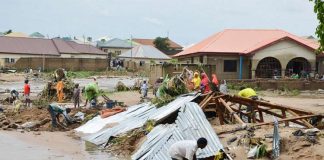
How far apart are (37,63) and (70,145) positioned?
49960 mm

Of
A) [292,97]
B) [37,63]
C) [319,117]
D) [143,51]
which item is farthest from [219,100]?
[143,51]

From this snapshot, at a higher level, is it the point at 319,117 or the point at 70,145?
the point at 319,117

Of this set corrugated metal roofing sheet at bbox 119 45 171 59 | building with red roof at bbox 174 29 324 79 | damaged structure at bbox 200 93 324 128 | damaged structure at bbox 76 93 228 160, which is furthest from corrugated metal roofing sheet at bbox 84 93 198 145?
corrugated metal roofing sheet at bbox 119 45 171 59

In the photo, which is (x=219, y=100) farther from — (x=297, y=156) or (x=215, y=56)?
(x=215, y=56)

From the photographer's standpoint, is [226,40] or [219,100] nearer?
[219,100]

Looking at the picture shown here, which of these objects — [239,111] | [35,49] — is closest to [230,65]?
[239,111]

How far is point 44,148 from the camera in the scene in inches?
598

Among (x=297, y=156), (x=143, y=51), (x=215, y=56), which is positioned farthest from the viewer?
(x=143, y=51)

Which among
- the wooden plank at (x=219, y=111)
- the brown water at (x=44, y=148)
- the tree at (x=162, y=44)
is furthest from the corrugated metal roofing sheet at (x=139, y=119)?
the tree at (x=162, y=44)

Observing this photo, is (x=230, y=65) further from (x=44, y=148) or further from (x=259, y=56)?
(x=44, y=148)

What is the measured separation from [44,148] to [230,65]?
28.7 metres

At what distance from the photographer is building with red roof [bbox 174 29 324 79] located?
41656 millimetres

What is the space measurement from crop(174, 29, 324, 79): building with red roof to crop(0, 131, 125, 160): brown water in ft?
82.6

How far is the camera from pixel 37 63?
64188mm
